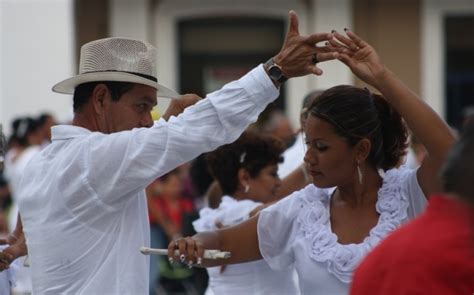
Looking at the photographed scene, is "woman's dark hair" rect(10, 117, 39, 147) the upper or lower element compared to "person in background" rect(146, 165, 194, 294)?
upper

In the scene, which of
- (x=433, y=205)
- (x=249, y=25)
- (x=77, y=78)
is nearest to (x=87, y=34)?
(x=249, y=25)

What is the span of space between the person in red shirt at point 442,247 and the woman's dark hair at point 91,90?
5.22 ft

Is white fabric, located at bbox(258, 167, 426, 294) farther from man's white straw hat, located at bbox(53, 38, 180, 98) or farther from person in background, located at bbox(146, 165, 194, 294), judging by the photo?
person in background, located at bbox(146, 165, 194, 294)

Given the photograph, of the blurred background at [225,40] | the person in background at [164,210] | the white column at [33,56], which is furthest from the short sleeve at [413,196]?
the white column at [33,56]

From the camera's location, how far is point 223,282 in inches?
213

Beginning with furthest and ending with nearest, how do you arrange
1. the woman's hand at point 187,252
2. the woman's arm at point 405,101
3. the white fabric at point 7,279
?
the white fabric at point 7,279
the woman's hand at point 187,252
the woman's arm at point 405,101

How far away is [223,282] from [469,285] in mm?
2848

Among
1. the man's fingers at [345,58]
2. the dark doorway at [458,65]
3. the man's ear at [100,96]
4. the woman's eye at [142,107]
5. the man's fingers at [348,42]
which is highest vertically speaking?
the man's fingers at [348,42]

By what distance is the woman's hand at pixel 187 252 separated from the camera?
3816 mm

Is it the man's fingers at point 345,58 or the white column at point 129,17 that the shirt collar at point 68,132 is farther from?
the white column at point 129,17

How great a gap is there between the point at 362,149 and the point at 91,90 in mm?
1005

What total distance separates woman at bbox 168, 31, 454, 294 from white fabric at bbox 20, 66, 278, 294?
7.9 inches

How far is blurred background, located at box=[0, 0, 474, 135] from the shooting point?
14562 millimetres

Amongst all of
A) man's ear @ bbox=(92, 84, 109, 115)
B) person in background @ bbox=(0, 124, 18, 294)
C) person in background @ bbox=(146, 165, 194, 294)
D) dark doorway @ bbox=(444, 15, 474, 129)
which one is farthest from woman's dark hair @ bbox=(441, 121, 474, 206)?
dark doorway @ bbox=(444, 15, 474, 129)
